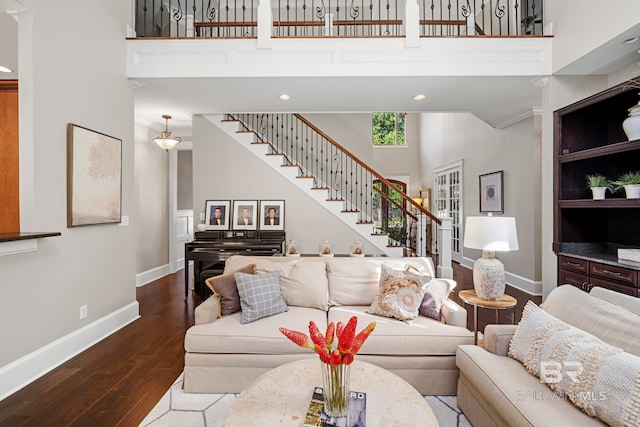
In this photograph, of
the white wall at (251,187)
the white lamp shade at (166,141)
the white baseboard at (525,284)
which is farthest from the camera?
the white wall at (251,187)

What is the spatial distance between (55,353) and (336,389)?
2.63m

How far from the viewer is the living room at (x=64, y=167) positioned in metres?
2.55

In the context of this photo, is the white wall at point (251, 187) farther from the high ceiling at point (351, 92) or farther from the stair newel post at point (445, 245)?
the stair newel post at point (445, 245)

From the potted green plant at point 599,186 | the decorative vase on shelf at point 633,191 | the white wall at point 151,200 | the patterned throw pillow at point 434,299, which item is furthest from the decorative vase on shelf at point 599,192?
the white wall at point 151,200

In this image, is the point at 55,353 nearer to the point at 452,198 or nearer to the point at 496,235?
the point at 496,235

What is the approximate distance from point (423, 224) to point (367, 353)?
368 centimetres

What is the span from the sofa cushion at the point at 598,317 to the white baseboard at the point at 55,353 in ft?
11.8

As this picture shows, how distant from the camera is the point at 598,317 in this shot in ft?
5.62

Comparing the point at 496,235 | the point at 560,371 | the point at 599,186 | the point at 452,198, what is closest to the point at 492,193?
the point at 452,198

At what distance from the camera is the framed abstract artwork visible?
2.93m

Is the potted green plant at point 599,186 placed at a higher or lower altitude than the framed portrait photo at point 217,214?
higher

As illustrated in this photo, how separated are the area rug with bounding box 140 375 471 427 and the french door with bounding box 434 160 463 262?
5935 millimetres

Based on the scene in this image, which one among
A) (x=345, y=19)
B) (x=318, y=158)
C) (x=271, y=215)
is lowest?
(x=271, y=215)

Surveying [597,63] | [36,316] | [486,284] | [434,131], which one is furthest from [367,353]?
[434,131]
